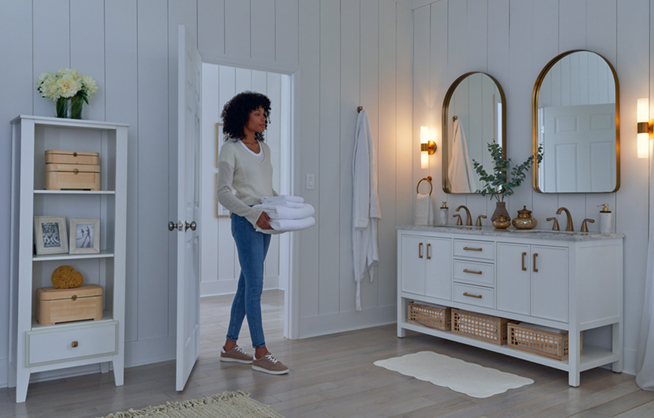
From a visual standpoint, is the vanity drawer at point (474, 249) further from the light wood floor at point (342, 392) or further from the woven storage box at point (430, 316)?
the light wood floor at point (342, 392)

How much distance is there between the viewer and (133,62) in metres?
3.09

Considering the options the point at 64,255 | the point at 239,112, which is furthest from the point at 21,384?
the point at 239,112

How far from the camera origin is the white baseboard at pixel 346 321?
12.5 ft

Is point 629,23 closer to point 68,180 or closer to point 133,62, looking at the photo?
point 133,62

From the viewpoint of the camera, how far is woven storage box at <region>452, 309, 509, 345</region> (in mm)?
3170

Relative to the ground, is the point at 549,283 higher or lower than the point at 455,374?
higher

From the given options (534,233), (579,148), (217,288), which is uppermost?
(579,148)

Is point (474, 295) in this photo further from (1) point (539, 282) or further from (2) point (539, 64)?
(2) point (539, 64)

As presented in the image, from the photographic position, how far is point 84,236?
9.12 ft

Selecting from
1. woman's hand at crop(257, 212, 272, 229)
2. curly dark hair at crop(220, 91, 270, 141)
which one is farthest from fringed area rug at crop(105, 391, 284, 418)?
curly dark hair at crop(220, 91, 270, 141)

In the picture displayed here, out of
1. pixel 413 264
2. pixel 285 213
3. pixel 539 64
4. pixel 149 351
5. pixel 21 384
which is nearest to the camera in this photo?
pixel 21 384

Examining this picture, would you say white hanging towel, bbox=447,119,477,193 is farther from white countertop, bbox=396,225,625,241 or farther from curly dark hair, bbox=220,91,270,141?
curly dark hair, bbox=220,91,270,141

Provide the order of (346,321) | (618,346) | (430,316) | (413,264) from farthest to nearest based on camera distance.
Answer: (346,321) < (413,264) < (430,316) < (618,346)

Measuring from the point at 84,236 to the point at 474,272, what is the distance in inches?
88.8
